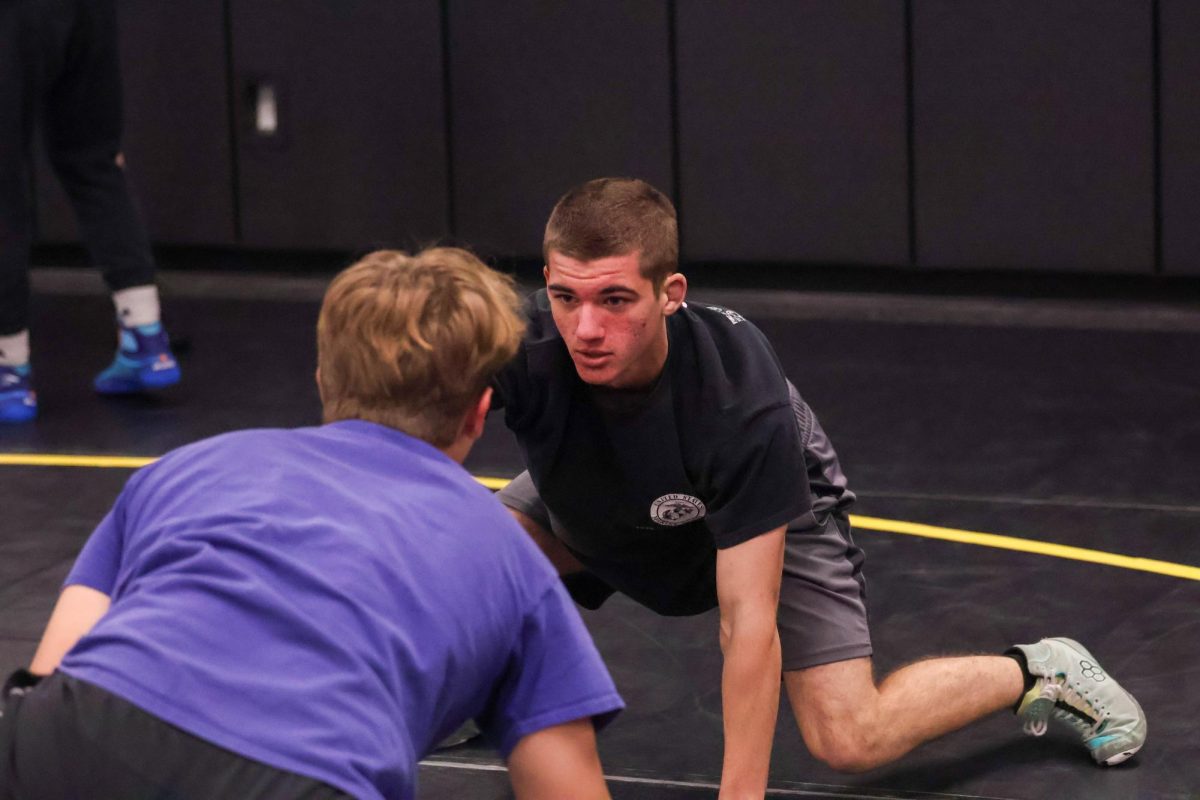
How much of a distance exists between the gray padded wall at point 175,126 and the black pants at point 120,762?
6.34 m

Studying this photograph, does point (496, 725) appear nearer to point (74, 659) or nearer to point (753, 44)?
point (74, 659)

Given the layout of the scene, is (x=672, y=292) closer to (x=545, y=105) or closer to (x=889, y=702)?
(x=889, y=702)

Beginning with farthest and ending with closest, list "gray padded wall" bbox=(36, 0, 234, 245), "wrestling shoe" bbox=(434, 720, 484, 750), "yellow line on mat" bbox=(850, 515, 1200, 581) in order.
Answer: "gray padded wall" bbox=(36, 0, 234, 245) < "yellow line on mat" bbox=(850, 515, 1200, 581) < "wrestling shoe" bbox=(434, 720, 484, 750)

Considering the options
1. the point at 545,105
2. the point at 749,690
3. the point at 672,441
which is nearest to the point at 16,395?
the point at 545,105

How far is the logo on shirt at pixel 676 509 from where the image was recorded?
3.22m

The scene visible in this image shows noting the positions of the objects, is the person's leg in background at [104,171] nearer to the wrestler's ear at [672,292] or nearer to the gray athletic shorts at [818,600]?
the gray athletic shorts at [818,600]

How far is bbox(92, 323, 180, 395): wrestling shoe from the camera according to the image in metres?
6.01

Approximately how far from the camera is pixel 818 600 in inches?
135

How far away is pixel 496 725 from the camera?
82.2 inches

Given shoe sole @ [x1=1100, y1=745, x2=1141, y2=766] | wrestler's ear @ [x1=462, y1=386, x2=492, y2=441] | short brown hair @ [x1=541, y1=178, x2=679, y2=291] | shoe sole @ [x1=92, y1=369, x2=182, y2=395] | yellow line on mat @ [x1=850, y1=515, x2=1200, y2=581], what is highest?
short brown hair @ [x1=541, y1=178, x2=679, y2=291]

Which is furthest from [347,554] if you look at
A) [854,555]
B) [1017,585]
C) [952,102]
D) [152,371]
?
[952,102]

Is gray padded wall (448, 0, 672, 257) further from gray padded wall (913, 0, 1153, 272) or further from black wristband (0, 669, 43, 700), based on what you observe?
black wristband (0, 669, 43, 700)

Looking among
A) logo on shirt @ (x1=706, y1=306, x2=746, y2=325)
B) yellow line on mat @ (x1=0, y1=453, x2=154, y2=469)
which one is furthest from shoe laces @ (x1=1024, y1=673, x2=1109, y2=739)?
yellow line on mat @ (x1=0, y1=453, x2=154, y2=469)

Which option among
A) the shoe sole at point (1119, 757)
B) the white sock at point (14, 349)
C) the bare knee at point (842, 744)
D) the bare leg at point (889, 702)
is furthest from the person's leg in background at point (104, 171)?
the shoe sole at point (1119, 757)
